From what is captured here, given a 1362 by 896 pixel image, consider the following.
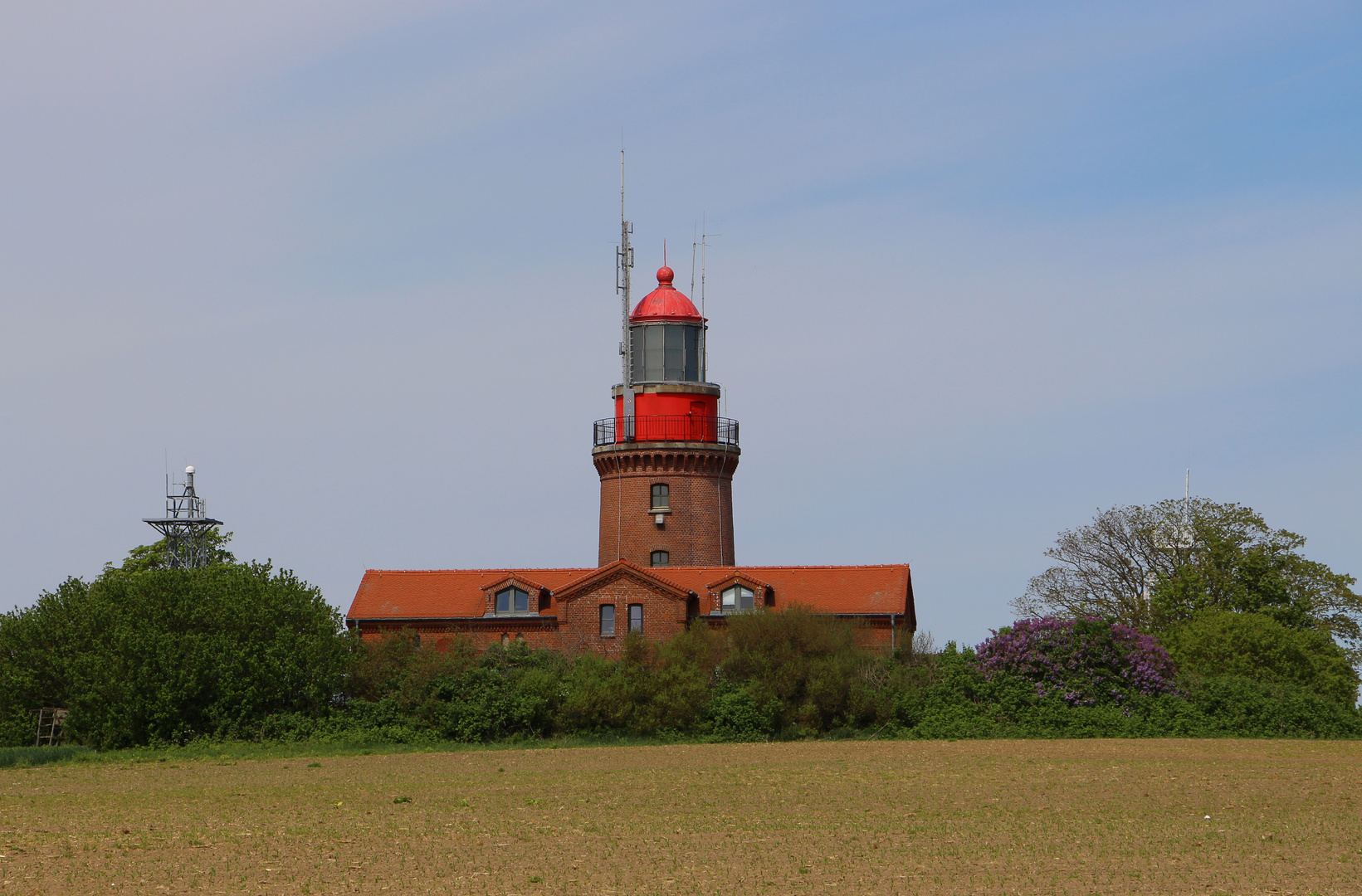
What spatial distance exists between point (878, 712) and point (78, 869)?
31.5 metres

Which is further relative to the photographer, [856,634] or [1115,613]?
[1115,613]

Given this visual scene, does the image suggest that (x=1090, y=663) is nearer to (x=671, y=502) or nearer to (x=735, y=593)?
(x=735, y=593)

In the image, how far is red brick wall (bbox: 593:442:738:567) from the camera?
6212cm

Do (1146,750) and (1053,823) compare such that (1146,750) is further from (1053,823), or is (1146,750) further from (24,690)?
(24,690)

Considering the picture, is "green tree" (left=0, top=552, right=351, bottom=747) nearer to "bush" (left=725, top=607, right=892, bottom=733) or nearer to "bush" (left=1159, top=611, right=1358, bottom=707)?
"bush" (left=725, top=607, right=892, bottom=733)

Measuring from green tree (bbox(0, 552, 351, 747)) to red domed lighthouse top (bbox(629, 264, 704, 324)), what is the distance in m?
17.0

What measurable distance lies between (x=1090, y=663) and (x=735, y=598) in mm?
13896

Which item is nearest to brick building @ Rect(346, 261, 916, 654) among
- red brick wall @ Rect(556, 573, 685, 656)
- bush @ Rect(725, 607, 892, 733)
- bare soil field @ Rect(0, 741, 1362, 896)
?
red brick wall @ Rect(556, 573, 685, 656)

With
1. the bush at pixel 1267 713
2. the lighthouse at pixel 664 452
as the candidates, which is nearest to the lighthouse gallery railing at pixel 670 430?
the lighthouse at pixel 664 452

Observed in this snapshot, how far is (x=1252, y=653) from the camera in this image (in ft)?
182

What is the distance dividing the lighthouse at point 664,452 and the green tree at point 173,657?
13746 millimetres

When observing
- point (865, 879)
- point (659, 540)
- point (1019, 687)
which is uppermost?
point (659, 540)

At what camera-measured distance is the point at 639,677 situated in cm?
5056

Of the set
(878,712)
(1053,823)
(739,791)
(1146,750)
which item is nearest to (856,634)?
(878,712)
